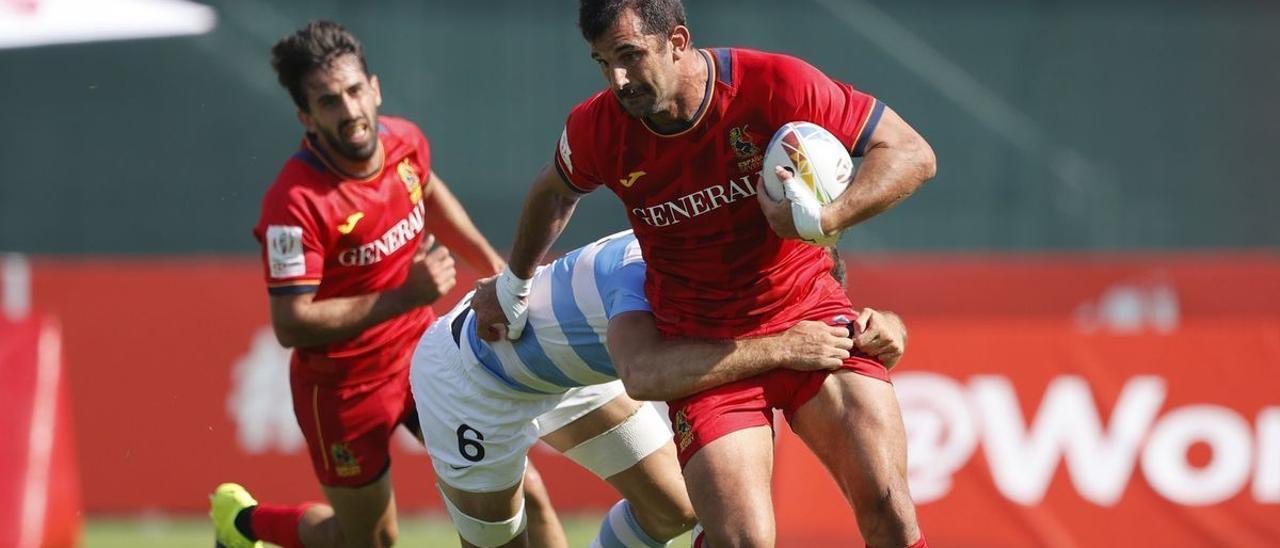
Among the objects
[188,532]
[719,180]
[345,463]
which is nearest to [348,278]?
[345,463]

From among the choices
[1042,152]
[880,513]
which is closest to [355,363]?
[880,513]

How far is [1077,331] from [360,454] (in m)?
3.90

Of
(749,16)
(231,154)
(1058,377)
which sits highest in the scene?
(749,16)

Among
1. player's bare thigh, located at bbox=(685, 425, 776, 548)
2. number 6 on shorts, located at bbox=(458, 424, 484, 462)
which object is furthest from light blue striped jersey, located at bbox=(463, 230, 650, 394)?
player's bare thigh, located at bbox=(685, 425, 776, 548)

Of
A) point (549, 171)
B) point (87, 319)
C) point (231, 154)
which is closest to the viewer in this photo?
point (549, 171)

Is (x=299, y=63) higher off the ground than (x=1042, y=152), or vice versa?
(x=299, y=63)

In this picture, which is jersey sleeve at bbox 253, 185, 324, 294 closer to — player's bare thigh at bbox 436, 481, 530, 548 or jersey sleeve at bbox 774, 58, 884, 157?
player's bare thigh at bbox 436, 481, 530, 548

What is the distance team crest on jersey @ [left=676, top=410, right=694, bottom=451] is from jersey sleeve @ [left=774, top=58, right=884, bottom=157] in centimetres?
101

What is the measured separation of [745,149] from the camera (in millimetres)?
5398

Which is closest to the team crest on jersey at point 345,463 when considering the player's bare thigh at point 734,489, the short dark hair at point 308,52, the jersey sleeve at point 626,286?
the short dark hair at point 308,52

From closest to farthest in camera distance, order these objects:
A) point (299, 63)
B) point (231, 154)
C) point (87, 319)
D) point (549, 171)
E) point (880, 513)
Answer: point (880, 513) → point (549, 171) → point (299, 63) → point (87, 319) → point (231, 154)

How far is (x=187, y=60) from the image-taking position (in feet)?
47.3

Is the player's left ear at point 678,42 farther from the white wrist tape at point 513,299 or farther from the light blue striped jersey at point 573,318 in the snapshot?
the white wrist tape at point 513,299

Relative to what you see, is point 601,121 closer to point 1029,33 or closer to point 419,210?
point 419,210
